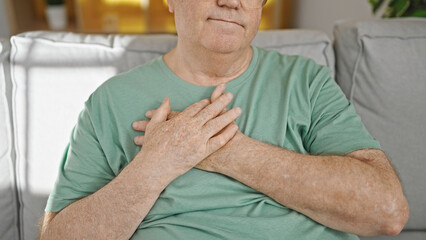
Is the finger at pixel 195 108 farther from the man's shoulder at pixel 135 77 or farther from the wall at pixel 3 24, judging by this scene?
the wall at pixel 3 24

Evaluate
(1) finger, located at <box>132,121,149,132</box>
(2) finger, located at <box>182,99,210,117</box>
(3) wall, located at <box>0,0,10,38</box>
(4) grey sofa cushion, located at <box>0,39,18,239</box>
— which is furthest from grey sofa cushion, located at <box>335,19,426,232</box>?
(3) wall, located at <box>0,0,10,38</box>

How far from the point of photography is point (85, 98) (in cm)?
137

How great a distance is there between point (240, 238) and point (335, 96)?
470 mm

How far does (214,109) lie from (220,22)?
23cm

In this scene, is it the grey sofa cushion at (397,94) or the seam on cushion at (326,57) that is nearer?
the grey sofa cushion at (397,94)

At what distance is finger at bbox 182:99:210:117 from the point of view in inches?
39.7

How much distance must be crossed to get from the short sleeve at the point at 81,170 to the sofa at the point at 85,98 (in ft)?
0.97

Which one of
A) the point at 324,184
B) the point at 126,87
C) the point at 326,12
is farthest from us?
the point at 326,12

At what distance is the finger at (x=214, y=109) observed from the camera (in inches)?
39.0

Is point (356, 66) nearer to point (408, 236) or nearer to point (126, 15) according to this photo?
point (408, 236)

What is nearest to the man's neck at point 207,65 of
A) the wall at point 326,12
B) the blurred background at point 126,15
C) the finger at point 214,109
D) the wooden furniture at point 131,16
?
the finger at point 214,109

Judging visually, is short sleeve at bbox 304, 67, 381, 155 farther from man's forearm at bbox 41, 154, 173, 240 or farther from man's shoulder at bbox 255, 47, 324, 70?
man's forearm at bbox 41, 154, 173, 240

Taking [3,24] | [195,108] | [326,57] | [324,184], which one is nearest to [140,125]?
[195,108]

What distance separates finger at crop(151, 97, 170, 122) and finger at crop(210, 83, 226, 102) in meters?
0.12
